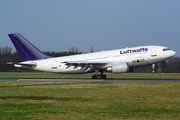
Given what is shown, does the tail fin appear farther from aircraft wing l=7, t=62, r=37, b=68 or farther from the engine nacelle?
the engine nacelle

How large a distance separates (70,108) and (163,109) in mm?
4993

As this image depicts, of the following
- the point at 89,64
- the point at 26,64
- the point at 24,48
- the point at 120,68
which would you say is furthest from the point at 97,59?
the point at 24,48

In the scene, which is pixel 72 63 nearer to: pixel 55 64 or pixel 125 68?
pixel 55 64

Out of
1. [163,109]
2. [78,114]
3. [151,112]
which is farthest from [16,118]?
[163,109]

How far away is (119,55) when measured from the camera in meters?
39.3

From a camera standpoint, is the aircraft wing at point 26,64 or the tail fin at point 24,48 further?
the tail fin at point 24,48

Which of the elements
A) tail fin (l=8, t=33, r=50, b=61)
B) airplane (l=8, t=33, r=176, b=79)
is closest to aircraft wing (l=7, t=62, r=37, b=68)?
airplane (l=8, t=33, r=176, b=79)

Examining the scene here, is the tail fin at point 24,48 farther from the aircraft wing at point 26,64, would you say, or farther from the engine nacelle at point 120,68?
the engine nacelle at point 120,68

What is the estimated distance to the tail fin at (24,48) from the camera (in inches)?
1629

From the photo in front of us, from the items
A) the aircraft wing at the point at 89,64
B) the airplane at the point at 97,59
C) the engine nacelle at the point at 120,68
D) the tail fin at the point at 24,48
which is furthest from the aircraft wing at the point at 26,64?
the engine nacelle at the point at 120,68

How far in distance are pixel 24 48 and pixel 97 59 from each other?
40.7ft

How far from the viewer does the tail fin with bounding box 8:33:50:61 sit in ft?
136

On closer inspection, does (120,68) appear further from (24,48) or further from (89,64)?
(24,48)

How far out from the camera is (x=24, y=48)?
41625 millimetres
